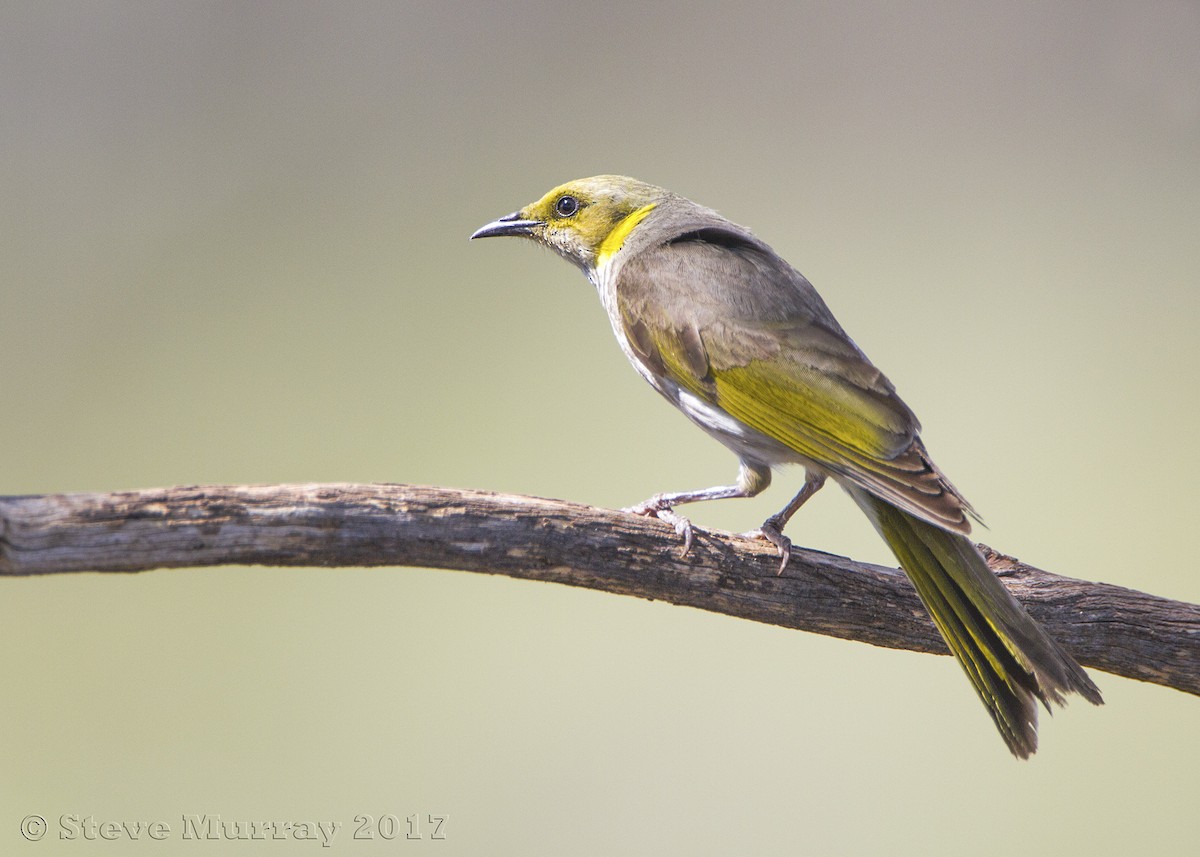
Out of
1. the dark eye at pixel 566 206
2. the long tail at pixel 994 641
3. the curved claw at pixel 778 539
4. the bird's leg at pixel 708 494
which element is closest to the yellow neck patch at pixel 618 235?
the dark eye at pixel 566 206

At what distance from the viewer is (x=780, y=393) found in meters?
2.42

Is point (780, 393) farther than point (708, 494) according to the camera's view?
No

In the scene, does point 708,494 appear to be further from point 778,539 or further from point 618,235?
point 618,235

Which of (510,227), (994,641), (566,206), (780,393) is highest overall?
(566,206)

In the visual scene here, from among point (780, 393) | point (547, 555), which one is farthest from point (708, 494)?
point (547, 555)

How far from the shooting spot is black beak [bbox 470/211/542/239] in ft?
10.6

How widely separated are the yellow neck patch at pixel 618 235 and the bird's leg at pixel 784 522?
3.14 ft

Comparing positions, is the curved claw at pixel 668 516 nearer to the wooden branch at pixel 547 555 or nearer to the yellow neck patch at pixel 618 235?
the wooden branch at pixel 547 555

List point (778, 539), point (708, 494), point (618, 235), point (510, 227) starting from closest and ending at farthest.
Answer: point (778, 539) < point (708, 494) < point (618, 235) < point (510, 227)

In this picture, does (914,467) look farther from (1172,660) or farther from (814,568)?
(1172,660)

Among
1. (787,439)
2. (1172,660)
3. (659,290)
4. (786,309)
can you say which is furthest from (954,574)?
(659,290)

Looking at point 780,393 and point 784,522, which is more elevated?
point 780,393

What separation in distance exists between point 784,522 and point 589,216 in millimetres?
1264

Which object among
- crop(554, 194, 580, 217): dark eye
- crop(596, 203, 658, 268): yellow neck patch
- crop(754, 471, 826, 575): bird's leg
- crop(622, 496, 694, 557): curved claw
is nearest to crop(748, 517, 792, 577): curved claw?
crop(754, 471, 826, 575): bird's leg
